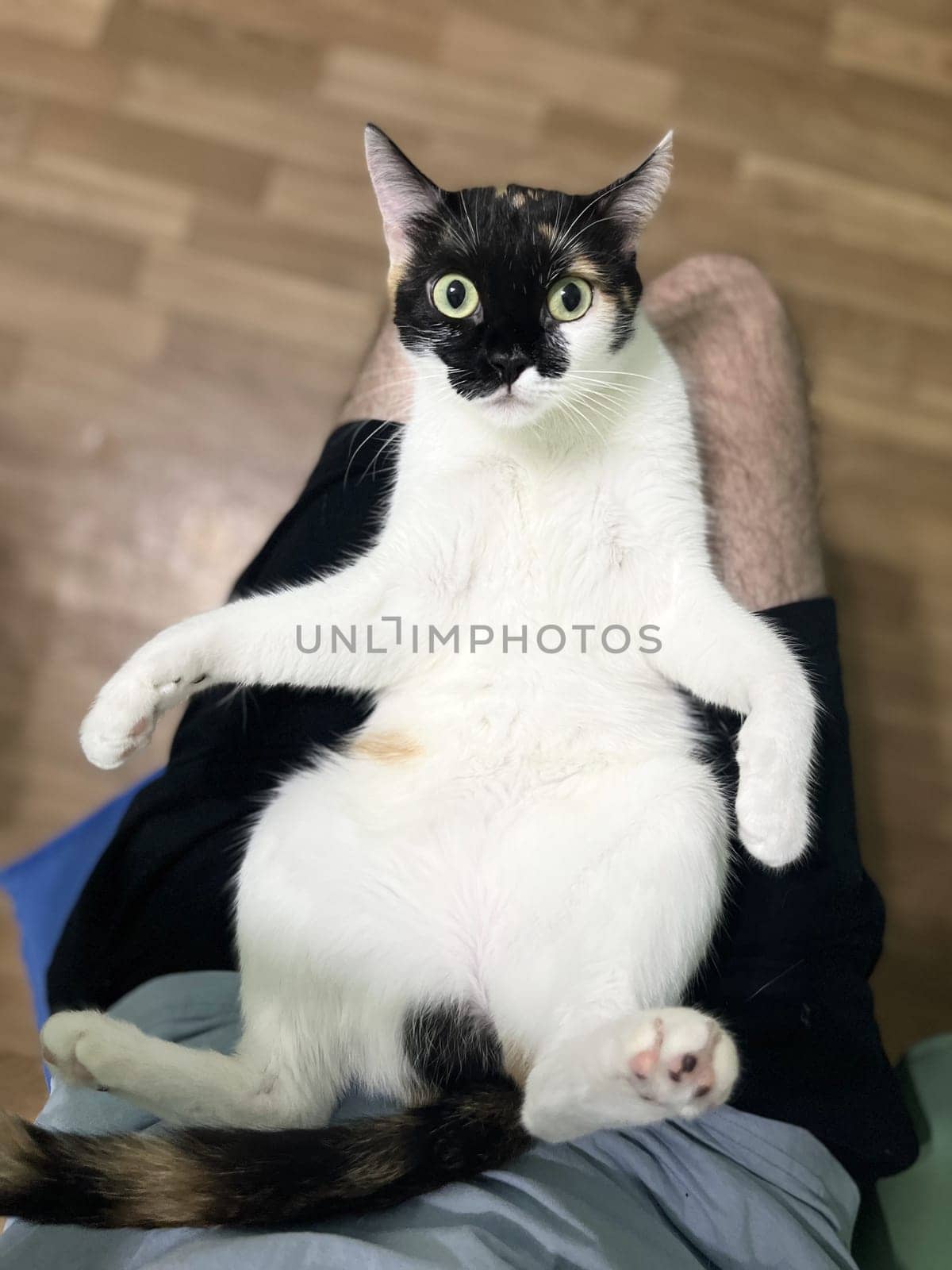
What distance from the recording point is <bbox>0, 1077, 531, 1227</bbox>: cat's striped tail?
983 mm

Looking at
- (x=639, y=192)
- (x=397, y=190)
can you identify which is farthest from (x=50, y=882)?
(x=639, y=192)

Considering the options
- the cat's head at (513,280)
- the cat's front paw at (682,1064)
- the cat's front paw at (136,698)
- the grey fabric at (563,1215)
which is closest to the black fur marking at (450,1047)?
the grey fabric at (563,1215)

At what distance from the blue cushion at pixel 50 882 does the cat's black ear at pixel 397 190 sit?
108 centimetres

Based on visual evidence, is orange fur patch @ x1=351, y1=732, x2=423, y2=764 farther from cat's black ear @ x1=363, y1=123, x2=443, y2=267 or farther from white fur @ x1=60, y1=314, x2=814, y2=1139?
cat's black ear @ x1=363, y1=123, x2=443, y2=267

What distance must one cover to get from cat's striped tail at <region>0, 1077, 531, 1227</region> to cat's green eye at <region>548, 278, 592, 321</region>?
108 centimetres

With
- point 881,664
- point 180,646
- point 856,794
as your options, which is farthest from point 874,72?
point 180,646

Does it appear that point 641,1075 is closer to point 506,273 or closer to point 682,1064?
point 682,1064

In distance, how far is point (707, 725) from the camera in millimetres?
1514

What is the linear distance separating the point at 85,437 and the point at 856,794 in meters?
2.21

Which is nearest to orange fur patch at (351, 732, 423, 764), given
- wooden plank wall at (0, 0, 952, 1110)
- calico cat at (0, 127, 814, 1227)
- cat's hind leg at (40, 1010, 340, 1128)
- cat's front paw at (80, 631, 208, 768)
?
calico cat at (0, 127, 814, 1227)

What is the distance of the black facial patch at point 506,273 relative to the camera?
1308mm

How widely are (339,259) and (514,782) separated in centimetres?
185

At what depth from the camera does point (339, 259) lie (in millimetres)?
2596

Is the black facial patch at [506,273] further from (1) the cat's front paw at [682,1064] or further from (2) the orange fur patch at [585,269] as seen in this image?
(1) the cat's front paw at [682,1064]
